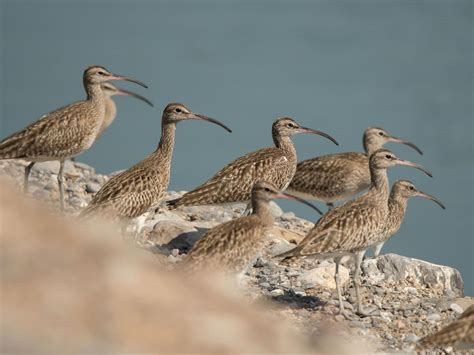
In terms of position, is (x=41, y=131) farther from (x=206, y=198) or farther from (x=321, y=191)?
(x=321, y=191)

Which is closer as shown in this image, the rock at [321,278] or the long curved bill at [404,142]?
the rock at [321,278]

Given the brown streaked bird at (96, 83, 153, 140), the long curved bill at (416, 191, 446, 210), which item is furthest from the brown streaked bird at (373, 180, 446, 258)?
the brown streaked bird at (96, 83, 153, 140)

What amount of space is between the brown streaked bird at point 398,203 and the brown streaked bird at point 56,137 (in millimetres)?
7093

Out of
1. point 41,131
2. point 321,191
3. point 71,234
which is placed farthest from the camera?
point 321,191

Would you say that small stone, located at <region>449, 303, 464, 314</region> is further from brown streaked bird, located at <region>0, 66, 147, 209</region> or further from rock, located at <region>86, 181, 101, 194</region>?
rock, located at <region>86, 181, 101, 194</region>

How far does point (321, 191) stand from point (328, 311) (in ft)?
23.0

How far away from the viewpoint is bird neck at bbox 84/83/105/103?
2568cm

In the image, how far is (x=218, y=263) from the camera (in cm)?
1709

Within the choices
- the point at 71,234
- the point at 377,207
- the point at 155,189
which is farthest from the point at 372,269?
the point at 71,234

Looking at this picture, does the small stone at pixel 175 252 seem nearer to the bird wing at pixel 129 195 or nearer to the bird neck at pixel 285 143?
the bird wing at pixel 129 195

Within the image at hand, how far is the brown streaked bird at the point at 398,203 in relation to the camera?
21.0m

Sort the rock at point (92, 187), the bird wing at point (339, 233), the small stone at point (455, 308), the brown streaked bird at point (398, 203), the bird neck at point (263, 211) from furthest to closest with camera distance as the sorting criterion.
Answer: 1. the rock at point (92, 187)
2. the small stone at point (455, 308)
3. the brown streaked bird at point (398, 203)
4. the bird wing at point (339, 233)
5. the bird neck at point (263, 211)

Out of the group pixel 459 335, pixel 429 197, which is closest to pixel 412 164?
pixel 429 197

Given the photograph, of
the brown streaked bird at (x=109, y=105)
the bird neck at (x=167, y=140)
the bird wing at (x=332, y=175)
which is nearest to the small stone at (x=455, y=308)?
the bird wing at (x=332, y=175)
